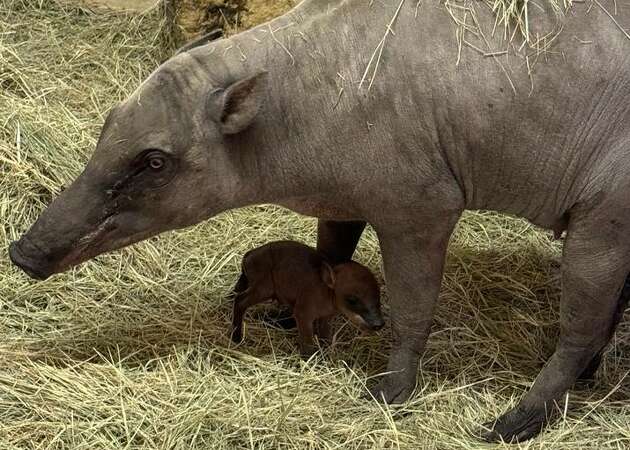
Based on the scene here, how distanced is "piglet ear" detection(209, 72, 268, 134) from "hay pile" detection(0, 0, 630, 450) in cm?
113

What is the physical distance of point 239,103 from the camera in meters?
3.52

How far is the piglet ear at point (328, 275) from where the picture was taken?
4.15 m

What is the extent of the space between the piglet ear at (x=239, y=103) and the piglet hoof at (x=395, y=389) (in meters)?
1.29

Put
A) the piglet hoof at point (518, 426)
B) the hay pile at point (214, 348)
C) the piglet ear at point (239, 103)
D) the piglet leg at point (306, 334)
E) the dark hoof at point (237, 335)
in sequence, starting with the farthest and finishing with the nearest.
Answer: the dark hoof at point (237, 335) → the piglet leg at point (306, 334) → the piglet hoof at point (518, 426) → the hay pile at point (214, 348) → the piglet ear at point (239, 103)

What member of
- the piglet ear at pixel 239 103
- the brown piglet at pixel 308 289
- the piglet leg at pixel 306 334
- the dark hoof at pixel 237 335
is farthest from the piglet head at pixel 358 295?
the piglet ear at pixel 239 103

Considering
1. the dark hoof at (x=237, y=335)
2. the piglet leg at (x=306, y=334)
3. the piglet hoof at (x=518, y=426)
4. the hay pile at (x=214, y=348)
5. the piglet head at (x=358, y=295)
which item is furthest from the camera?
the dark hoof at (x=237, y=335)

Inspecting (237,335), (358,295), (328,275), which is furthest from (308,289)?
(237,335)

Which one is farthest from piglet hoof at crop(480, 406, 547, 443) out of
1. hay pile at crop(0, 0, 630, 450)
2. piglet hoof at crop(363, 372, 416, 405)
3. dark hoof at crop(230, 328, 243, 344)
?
dark hoof at crop(230, 328, 243, 344)

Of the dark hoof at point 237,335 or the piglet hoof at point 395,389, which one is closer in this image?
the piglet hoof at point 395,389

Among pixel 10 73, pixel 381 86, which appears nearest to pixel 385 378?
pixel 381 86

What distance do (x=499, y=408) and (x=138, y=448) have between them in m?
1.53

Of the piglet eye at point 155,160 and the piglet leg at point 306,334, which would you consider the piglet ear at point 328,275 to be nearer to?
the piglet leg at point 306,334

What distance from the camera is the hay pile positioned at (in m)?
3.80

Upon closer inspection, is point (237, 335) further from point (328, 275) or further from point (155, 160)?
point (155, 160)
